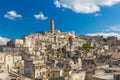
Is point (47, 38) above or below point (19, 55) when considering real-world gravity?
above

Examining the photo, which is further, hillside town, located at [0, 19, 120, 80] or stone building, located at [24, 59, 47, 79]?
stone building, located at [24, 59, 47, 79]

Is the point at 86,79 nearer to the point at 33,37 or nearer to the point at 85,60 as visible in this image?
the point at 85,60

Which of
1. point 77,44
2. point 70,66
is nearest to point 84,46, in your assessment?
point 77,44

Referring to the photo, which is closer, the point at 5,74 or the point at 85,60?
the point at 5,74

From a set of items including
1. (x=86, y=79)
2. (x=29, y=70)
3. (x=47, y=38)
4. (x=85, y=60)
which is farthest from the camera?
(x=47, y=38)

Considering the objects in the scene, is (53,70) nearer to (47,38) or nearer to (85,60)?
(85,60)

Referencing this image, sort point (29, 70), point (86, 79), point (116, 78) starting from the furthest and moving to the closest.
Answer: point (29, 70), point (86, 79), point (116, 78)

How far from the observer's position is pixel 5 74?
48.6 meters

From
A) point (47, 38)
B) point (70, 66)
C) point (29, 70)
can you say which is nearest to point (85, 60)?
point (70, 66)

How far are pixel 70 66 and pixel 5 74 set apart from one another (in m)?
18.0

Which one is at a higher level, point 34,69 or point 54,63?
point 54,63

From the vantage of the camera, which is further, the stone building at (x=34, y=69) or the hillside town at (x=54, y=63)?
the stone building at (x=34, y=69)

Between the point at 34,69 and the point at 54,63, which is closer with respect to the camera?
the point at 34,69

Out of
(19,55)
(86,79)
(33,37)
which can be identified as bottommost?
(86,79)
